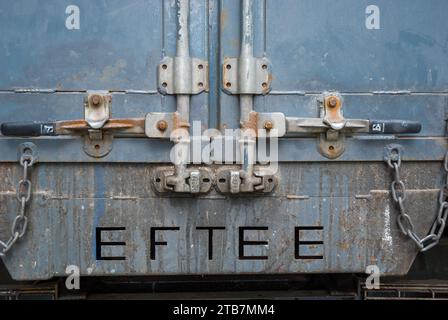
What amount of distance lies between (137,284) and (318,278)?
3.29 feet

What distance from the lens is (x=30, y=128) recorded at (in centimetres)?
296

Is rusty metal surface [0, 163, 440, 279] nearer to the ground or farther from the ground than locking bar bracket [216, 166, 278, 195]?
nearer to the ground

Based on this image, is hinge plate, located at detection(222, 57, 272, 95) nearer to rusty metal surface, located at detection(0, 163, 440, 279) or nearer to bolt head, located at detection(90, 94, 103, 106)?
rusty metal surface, located at detection(0, 163, 440, 279)

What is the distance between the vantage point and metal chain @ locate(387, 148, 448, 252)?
3127 mm

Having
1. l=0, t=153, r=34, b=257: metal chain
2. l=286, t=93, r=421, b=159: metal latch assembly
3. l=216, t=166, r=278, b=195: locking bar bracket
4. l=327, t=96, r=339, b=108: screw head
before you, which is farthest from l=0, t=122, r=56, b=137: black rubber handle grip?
l=327, t=96, r=339, b=108: screw head

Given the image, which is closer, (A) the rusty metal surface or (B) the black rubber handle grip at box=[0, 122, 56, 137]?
(B) the black rubber handle grip at box=[0, 122, 56, 137]

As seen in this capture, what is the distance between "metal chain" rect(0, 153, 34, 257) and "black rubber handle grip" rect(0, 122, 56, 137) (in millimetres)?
113

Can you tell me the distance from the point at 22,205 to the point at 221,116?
3.25 ft

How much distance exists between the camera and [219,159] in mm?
3029

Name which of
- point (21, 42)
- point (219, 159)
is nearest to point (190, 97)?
point (219, 159)

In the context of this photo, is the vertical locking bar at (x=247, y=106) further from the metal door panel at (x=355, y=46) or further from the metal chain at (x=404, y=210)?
the metal chain at (x=404, y=210)

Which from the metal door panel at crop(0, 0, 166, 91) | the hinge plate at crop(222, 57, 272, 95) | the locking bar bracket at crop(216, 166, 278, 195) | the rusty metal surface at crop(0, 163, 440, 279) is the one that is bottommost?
the rusty metal surface at crop(0, 163, 440, 279)

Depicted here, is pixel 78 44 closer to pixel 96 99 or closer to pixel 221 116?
pixel 96 99

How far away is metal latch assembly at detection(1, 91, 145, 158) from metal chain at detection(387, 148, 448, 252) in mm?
1203
